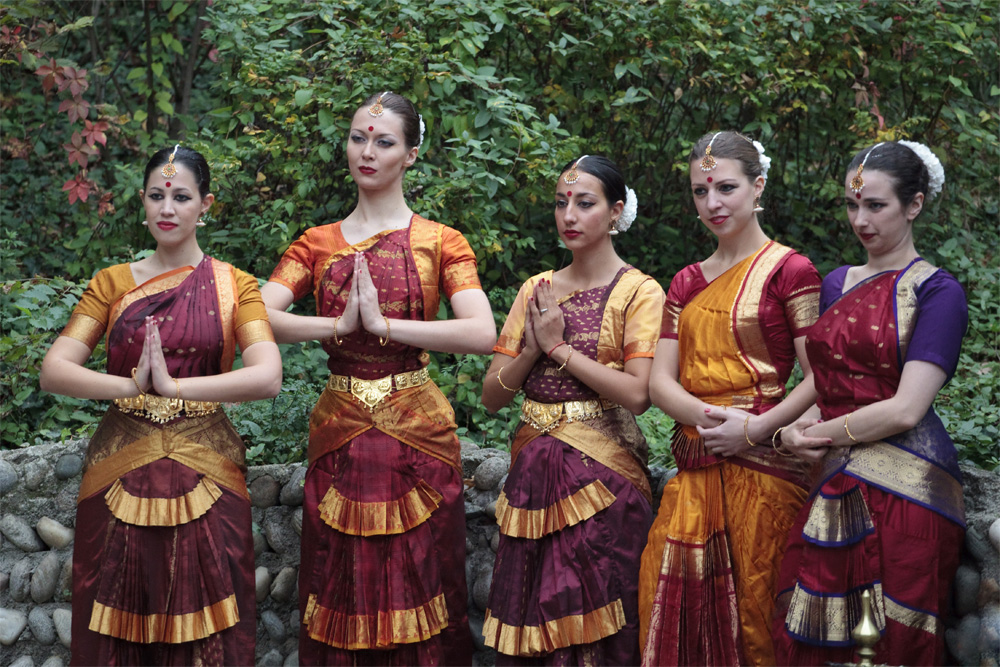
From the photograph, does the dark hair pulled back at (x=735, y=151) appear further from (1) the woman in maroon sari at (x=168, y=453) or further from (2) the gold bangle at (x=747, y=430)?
(1) the woman in maroon sari at (x=168, y=453)

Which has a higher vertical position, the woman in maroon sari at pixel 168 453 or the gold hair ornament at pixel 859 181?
the gold hair ornament at pixel 859 181

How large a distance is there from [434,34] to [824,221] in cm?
264

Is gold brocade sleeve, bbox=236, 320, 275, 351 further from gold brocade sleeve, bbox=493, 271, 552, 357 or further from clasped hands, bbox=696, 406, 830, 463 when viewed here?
clasped hands, bbox=696, 406, 830, 463

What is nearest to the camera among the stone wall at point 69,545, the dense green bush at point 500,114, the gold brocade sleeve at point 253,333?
the gold brocade sleeve at point 253,333

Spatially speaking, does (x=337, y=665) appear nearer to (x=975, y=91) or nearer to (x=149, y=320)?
(x=149, y=320)

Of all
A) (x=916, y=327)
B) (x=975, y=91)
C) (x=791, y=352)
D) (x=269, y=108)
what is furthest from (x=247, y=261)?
(x=975, y=91)

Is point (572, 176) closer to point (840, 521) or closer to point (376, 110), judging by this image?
point (376, 110)

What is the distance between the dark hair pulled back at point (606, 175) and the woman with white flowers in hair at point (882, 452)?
0.74 m

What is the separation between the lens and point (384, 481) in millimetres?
3381

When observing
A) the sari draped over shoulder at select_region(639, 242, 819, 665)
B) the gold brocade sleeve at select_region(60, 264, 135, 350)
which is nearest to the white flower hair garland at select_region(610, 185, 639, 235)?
the sari draped over shoulder at select_region(639, 242, 819, 665)

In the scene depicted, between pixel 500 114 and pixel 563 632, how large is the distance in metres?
2.71

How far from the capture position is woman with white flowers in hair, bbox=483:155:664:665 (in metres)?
3.22

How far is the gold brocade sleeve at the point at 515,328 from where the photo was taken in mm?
3504

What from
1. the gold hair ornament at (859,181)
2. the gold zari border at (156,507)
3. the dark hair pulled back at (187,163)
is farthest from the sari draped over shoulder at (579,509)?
the dark hair pulled back at (187,163)
